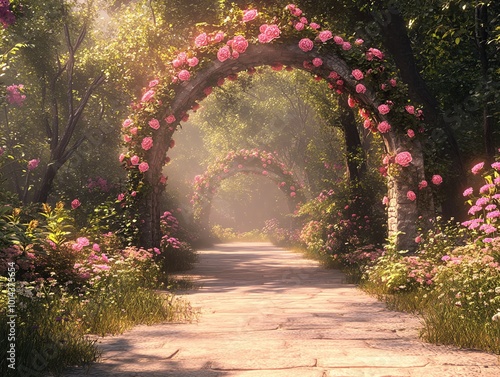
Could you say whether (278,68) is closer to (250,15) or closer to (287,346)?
(250,15)

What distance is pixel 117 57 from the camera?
54.9 ft

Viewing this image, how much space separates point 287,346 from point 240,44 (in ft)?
25.6

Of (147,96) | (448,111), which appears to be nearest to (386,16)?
(448,111)

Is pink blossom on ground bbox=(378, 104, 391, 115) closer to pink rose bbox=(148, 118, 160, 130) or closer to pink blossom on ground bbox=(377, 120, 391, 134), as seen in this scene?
pink blossom on ground bbox=(377, 120, 391, 134)

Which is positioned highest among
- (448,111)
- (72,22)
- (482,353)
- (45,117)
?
(72,22)

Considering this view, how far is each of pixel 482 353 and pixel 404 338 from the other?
31.3 inches

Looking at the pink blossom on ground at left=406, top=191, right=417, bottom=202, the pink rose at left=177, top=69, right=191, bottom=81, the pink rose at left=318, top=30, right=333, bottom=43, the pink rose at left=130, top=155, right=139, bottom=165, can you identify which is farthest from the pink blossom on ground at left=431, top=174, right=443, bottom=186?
the pink rose at left=130, top=155, right=139, bottom=165

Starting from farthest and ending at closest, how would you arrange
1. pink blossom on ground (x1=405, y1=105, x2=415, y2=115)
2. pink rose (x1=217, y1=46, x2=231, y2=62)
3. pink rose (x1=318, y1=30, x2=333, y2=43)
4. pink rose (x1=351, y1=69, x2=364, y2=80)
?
pink rose (x1=217, y1=46, x2=231, y2=62)
pink rose (x1=318, y1=30, x2=333, y2=43)
pink rose (x1=351, y1=69, x2=364, y2=80)
pink blossom on ground (x1=405, y1=105, x2=415, y2=115)

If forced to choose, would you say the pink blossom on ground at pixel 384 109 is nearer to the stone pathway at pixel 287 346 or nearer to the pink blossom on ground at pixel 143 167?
the stone pathway at pixel 287 346

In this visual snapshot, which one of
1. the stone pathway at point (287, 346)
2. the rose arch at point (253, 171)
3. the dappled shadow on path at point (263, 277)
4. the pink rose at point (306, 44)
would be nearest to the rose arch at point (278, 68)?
the pink rose at point (306, 44)

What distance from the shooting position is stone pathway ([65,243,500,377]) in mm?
4055

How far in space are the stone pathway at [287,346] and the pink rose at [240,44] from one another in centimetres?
563

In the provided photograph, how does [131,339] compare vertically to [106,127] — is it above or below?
below

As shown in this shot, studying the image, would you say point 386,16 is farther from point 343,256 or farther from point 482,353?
point 482,353
